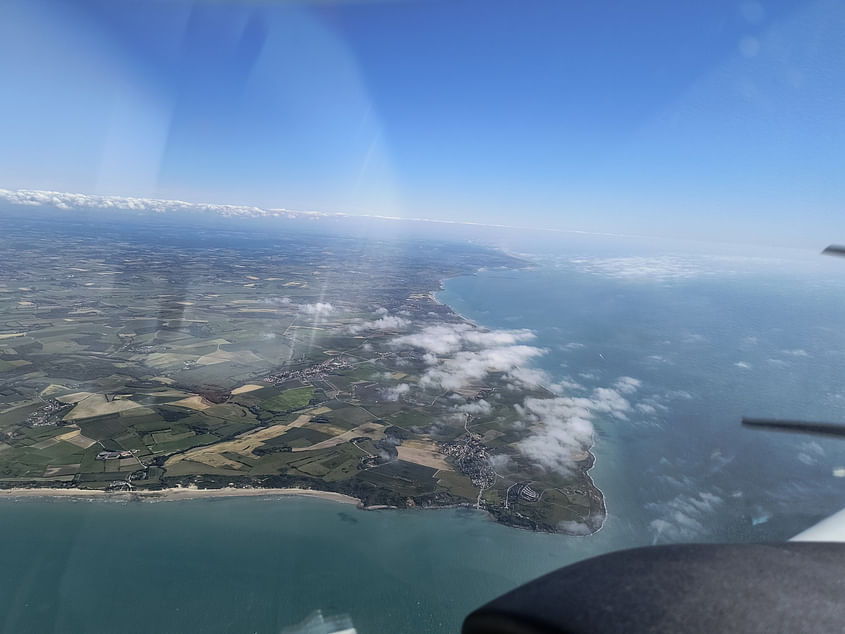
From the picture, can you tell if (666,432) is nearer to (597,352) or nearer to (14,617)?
(597,352)

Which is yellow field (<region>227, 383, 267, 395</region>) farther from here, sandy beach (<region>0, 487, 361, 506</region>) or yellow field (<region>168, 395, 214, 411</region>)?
sandy beach (<region>0, 487, 361, 506</region>)

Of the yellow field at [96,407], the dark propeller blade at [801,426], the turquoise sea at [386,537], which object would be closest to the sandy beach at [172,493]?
the turquoise sea at [386,537]

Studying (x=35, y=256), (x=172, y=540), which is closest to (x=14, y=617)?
(x=172, y=540)

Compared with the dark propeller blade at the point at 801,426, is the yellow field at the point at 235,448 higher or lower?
lower

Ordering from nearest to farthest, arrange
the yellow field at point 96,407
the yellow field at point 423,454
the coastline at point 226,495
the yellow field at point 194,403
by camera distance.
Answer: the coastline at point 226,495
the yellow field at point 423,454
the yellow field at point 96,407
the yellow field at point 194,403

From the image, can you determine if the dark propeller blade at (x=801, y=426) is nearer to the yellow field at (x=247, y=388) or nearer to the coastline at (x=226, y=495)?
the coastline at (x=226, y=495)

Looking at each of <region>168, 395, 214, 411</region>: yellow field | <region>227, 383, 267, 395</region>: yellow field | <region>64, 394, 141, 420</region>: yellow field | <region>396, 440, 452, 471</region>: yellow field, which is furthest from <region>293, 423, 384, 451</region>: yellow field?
<region>64, 394, 141, 420</region>: yellow field
